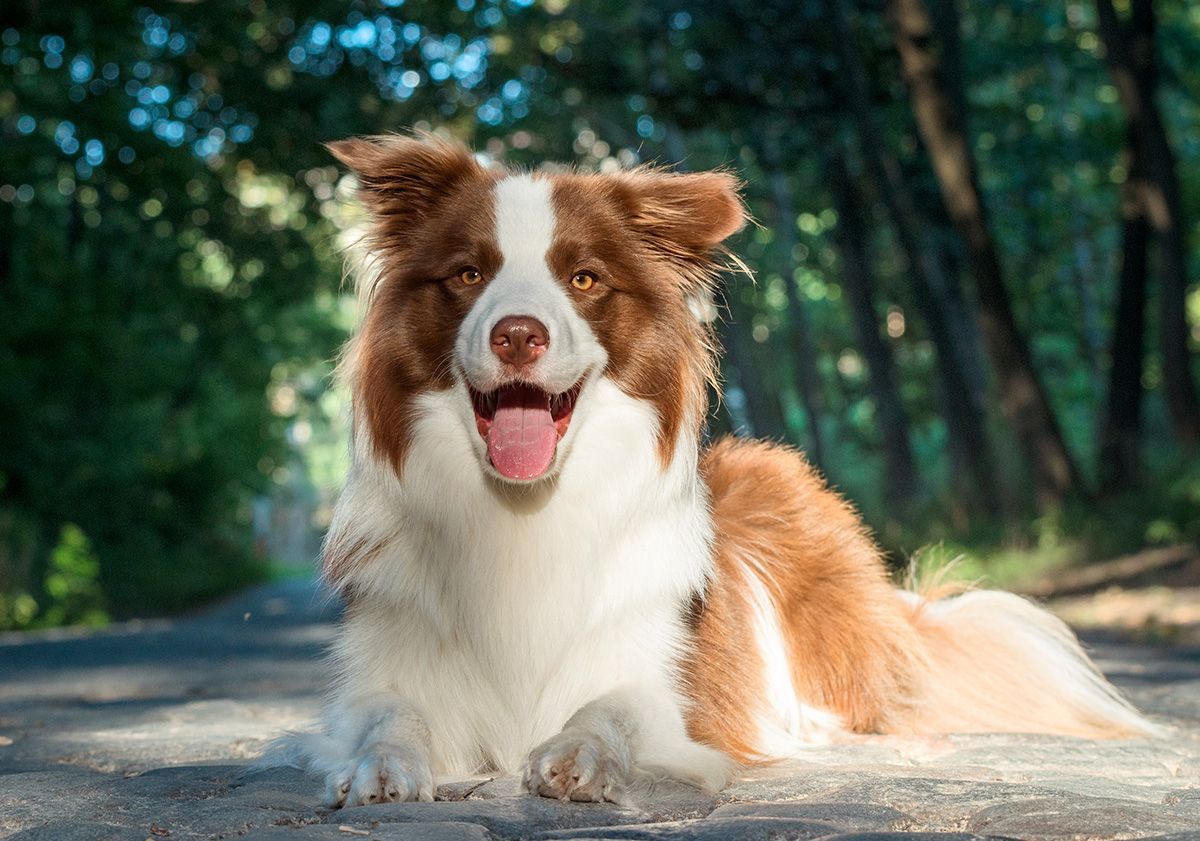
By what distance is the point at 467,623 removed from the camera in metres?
4.18

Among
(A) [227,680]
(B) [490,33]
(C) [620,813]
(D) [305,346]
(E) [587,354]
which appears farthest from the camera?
(D) [305,346]

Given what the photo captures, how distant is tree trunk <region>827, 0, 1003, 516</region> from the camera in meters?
19.1

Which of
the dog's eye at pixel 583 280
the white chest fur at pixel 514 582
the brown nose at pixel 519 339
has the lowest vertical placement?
the white chest fur at pixel 514 582

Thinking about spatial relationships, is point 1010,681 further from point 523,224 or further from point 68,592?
point 68,592

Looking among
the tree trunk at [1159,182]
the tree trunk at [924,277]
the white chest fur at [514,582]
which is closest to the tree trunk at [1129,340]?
the tree trunk at [1159,182]

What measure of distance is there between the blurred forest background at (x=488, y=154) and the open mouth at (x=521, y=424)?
7.50 meters

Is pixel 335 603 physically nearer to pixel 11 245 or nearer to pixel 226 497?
pixel 11 245

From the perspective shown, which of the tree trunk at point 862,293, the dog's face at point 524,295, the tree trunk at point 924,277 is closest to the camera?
the dog's face at point 524,295

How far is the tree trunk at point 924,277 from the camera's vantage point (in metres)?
19.1

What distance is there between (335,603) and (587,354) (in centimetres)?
129

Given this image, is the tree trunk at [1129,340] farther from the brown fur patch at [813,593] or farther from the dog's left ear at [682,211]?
the dog's left ear at [682,211]

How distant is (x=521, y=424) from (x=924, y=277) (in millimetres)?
15717

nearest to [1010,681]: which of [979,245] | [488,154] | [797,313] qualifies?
[488,154]

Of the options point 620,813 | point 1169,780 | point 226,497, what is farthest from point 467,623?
point 226,497
